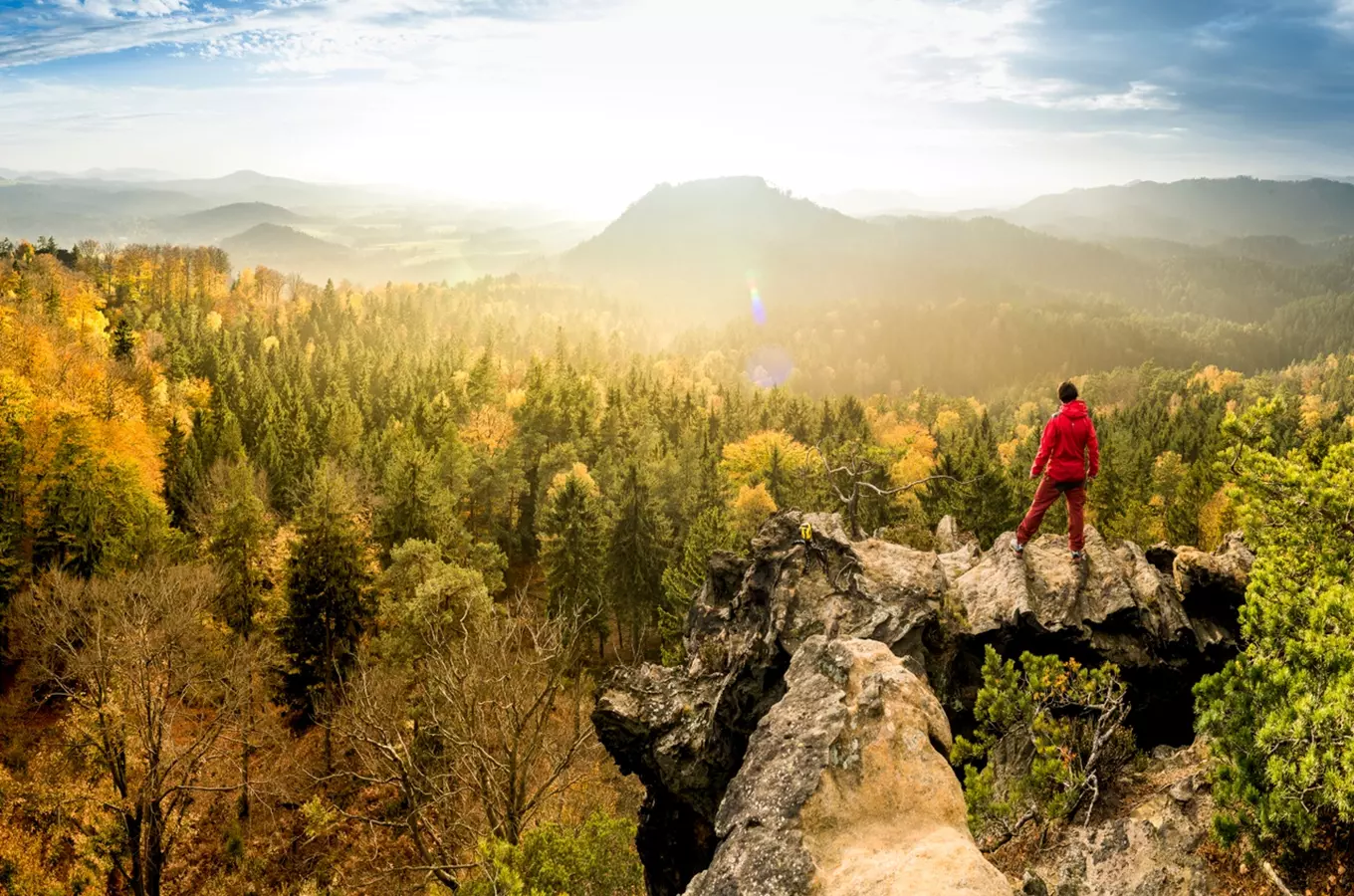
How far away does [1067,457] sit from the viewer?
1403 centimetres

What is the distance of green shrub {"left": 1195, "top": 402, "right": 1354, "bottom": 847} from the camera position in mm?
7594

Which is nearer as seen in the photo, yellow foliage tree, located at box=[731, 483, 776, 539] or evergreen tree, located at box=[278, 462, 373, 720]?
evergreen tree, located at box=[278, 462, 373, 720]

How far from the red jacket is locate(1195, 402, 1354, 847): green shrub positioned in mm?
3816

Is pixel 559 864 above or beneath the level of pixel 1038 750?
beneath

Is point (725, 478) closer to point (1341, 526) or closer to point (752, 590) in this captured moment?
point (752, 590)

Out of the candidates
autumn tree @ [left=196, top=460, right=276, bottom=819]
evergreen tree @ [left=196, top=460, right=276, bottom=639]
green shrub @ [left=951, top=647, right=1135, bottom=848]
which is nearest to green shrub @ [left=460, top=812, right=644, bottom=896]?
green shrub @ [left=951, top=647, right=1135, bottom=848]

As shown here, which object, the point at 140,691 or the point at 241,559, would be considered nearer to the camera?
the point at 140,691

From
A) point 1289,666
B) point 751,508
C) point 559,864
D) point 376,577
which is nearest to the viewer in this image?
point 1289,666

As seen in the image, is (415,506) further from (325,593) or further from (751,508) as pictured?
(751,508)

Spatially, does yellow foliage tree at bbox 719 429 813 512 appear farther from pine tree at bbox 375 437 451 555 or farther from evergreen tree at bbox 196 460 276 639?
evergreen tree at bbox 196 460 276 639

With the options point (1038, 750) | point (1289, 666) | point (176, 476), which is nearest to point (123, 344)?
point (176, 476)

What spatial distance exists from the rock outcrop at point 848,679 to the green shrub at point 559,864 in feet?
5.49

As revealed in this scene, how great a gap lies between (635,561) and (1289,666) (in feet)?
141

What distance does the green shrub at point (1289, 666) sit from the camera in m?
7.59
